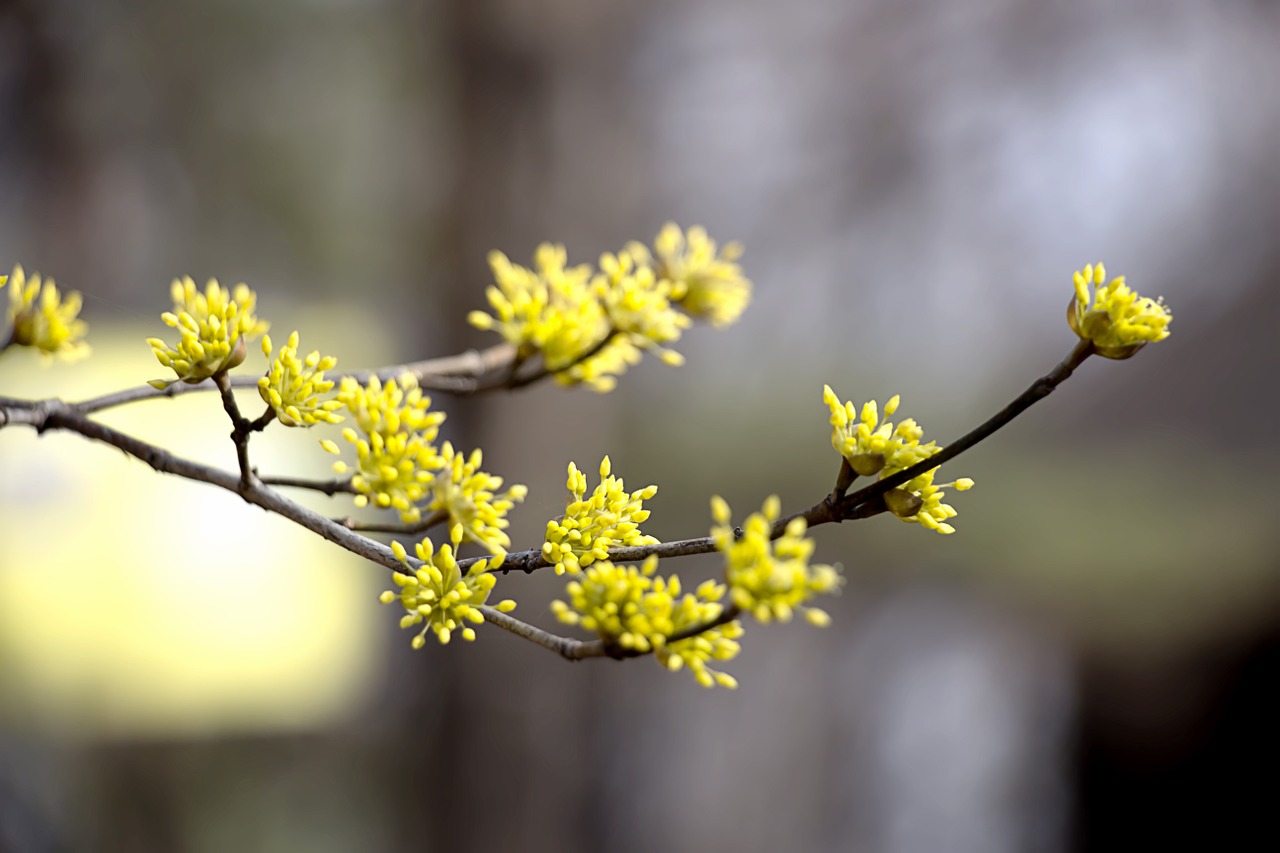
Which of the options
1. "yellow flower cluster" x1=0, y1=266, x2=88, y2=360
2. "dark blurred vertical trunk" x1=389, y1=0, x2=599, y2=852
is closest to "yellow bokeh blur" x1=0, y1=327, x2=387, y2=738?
"dark blurred vertical trunk" x1=389, y1=0, x2=599, y2=852

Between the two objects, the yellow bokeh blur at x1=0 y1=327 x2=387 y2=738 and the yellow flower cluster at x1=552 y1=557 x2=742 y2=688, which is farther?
the yellow bokeh blur at x1=0 y1=327 x2=387 y2=738

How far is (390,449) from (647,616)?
56mm

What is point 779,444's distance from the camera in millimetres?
1107

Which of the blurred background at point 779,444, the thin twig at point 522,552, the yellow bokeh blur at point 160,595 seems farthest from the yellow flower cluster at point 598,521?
the yellow bokeh blur at point 160,595

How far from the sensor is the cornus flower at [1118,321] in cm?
17

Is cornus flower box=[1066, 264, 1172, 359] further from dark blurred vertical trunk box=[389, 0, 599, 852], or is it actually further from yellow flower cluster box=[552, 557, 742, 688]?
dark blurred vertical trunk box=[389, 0, 599, 852]

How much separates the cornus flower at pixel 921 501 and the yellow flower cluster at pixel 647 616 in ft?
0.12

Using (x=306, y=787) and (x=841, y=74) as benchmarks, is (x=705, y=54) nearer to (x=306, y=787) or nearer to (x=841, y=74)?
(x=841, y=74)

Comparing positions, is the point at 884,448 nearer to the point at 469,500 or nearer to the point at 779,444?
the point at 469,500

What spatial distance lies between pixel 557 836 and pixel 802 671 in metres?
0.32

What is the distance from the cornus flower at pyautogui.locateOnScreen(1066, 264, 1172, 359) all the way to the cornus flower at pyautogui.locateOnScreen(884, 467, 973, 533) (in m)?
0.03

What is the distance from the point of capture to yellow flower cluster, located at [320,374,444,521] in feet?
0.58

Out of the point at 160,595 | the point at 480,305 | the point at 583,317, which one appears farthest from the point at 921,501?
the point at 160,595

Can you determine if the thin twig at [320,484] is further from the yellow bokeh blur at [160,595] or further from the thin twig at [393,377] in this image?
the yellow bokeh blur at [160,595]
